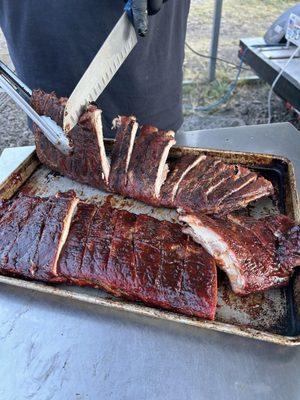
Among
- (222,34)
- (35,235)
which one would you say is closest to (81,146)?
(35,235)

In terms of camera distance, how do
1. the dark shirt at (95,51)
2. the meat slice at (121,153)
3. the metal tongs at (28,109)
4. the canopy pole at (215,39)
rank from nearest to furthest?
1. the metal tongs at (28,109)
2. the meat slice at (121,153)
3. the dark shirt at (95,51)
4. the canopy pole at (215,39)

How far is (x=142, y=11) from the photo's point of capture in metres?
2.50

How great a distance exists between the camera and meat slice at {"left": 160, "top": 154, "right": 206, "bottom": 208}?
2781 mm

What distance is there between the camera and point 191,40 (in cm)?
912

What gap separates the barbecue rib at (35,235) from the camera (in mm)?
2242

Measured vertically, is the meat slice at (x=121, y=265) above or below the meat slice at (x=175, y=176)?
above

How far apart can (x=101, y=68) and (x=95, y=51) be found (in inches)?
25.2

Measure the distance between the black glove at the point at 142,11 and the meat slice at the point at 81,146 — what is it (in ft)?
2.13

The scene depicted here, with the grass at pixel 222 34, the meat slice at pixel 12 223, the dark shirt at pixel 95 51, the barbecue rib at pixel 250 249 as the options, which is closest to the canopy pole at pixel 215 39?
the grass at pixel 222 34

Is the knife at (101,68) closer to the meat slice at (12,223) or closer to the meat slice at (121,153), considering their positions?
the meat slice at (121,153)

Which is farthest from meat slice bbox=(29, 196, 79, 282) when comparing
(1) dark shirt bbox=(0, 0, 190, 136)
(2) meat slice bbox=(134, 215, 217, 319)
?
(1) dark shirt bbox=(0, 0, 190, 136)

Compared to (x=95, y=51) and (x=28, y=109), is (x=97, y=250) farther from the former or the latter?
(x=95, y=51)

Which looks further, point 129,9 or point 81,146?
point 81,146

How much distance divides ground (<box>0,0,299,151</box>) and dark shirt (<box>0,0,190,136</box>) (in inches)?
115
